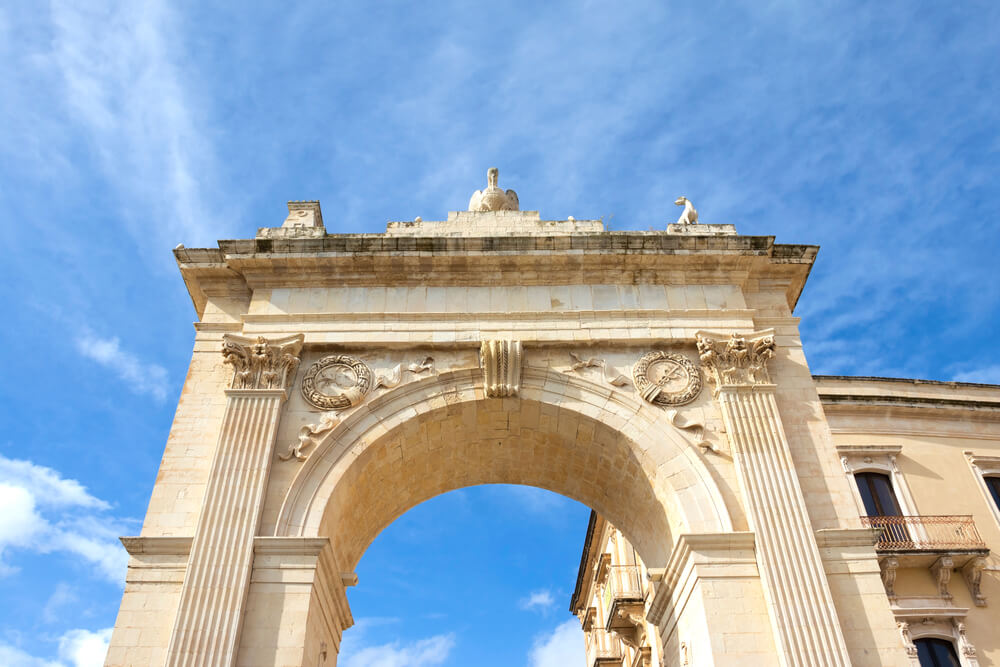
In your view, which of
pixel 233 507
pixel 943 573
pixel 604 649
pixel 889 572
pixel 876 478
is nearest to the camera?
pixel 233 507

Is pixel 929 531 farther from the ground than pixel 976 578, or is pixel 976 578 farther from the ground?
pixel 929 531

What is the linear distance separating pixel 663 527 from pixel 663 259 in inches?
193

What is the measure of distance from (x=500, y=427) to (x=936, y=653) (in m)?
12.2

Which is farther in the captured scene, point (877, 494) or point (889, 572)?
point (877, 494)

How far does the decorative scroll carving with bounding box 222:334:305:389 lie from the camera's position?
13336mm

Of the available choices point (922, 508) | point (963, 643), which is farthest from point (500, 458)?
point (922, 508)

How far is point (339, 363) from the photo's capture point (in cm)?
1380

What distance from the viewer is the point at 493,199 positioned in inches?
666

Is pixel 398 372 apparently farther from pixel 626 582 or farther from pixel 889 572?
pixel 626 582

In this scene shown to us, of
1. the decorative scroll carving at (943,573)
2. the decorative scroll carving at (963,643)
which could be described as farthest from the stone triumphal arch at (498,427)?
the decorative scroll carving at (963,643)

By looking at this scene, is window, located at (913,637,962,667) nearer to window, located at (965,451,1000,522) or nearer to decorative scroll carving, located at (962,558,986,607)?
decorative scroll carving, located at (962,558,986,607)

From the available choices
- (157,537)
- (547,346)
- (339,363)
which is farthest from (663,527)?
(157,537)

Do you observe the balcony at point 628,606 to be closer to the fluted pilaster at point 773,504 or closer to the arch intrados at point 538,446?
the arch intrados at point 538,446

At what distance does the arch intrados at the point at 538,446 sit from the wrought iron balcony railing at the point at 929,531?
869 cm
